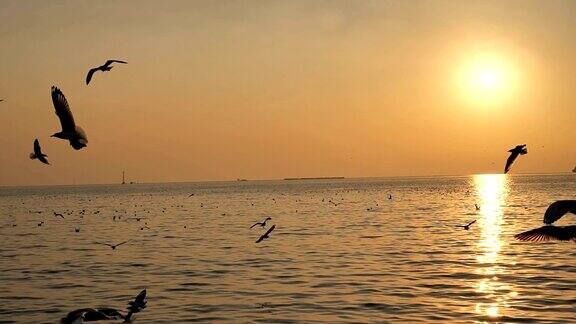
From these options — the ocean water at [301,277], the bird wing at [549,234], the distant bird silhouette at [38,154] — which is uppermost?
the distant bird silhouette at [38,154]

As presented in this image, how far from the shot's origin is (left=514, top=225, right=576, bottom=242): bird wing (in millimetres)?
13047

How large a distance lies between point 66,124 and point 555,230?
11845 millimetres

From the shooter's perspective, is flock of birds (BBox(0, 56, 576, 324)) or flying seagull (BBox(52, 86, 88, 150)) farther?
flying seagull (BBox(52, 86, 88, 150))

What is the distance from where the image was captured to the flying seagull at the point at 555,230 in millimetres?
12672

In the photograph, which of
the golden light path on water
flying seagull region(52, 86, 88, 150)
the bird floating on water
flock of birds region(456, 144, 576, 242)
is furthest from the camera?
the golden light path on water

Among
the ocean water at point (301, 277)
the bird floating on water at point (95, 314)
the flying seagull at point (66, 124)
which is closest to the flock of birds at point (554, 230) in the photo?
the ocean water at point (301, 277)

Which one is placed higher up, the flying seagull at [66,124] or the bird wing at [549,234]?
the flying seagull at [66,124]

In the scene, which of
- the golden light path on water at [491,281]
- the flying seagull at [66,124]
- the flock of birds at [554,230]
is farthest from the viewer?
the golden light path on water at [491,281]

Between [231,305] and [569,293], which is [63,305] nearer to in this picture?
[231,305]

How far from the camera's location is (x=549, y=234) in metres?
13.5

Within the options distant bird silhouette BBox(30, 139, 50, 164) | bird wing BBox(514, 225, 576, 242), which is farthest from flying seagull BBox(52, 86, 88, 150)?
bird wing BBox(514, 225, 576, 242)

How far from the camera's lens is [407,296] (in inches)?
872

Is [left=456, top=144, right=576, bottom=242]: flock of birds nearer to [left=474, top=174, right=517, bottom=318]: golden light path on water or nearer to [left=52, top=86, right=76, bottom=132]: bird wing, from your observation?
[left=474, top=174, right=517, bottom=318]: golden light path on water

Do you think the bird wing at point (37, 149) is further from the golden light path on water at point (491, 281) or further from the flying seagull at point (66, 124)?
the golden light path on water at point (491, 281)
